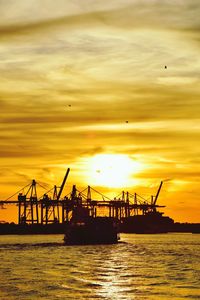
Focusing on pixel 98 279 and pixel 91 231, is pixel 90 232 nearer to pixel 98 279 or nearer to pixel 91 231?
pixel 91 231

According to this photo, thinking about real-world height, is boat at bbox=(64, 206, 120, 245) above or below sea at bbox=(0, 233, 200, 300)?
above

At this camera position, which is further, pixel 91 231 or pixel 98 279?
pixel 91 231

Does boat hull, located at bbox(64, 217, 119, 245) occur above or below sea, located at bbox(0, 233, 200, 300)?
above

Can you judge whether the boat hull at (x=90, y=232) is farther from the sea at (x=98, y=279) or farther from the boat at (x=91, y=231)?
the sea at (x=98, y=279)

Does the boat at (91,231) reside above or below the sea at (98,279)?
above

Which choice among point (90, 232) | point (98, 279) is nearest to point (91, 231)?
point (90, 232)

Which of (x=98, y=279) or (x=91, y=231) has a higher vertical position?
(x=91, y=231)

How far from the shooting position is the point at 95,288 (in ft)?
182

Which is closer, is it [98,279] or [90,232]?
[98,279]

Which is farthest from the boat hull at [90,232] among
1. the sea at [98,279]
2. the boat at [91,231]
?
the sea at [98,279]

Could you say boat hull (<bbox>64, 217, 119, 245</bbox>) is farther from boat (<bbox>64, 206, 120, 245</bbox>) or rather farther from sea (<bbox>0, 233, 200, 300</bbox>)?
sea (<bbox>0, 233, 200, 300</bbox>)

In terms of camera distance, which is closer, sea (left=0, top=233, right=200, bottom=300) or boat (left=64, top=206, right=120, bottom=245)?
sea (left=0, top=233, right=200, bottom=300)

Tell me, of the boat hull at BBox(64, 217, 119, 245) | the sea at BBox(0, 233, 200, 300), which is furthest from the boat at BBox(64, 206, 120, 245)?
the sea at BBox(0, 233, 200, 300)

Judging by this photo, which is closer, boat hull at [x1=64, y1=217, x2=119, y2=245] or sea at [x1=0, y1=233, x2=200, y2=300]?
sea at [x1=0, y1=233, x2=200, y2=300]
